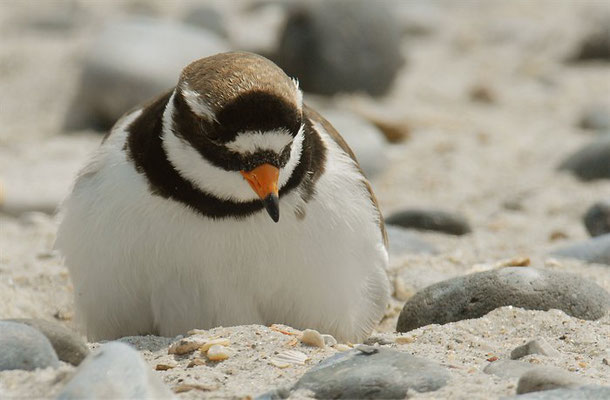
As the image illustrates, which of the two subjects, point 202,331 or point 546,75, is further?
point 546,75

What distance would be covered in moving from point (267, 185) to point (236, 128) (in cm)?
20

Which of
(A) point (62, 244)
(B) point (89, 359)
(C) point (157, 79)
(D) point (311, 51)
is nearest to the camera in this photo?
(B) point (89, 359)

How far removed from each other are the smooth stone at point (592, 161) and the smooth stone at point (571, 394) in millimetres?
4340

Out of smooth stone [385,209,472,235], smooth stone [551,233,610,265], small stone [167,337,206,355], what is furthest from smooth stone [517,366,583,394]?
smooth stone [385,209,472,235]

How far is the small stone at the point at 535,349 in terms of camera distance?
3406mm

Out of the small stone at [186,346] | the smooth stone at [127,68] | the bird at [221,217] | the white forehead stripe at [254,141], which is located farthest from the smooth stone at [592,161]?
the small stone at [186,346]

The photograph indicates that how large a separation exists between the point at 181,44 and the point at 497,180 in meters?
2.83

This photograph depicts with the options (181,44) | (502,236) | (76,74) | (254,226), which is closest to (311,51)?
(181,44)

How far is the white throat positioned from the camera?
347cm

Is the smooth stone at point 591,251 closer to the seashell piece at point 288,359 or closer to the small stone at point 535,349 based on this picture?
the small stone at point 535,349

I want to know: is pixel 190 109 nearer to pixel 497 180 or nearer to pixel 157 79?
pixel 497 180

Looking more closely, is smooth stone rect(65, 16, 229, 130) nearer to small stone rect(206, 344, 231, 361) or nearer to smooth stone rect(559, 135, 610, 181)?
smooth stone rect(559, 135, 610, 181)

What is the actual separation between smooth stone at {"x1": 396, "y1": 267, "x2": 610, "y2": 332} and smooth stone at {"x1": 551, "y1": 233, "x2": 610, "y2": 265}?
96 centimetres

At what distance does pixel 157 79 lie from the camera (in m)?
8.09
